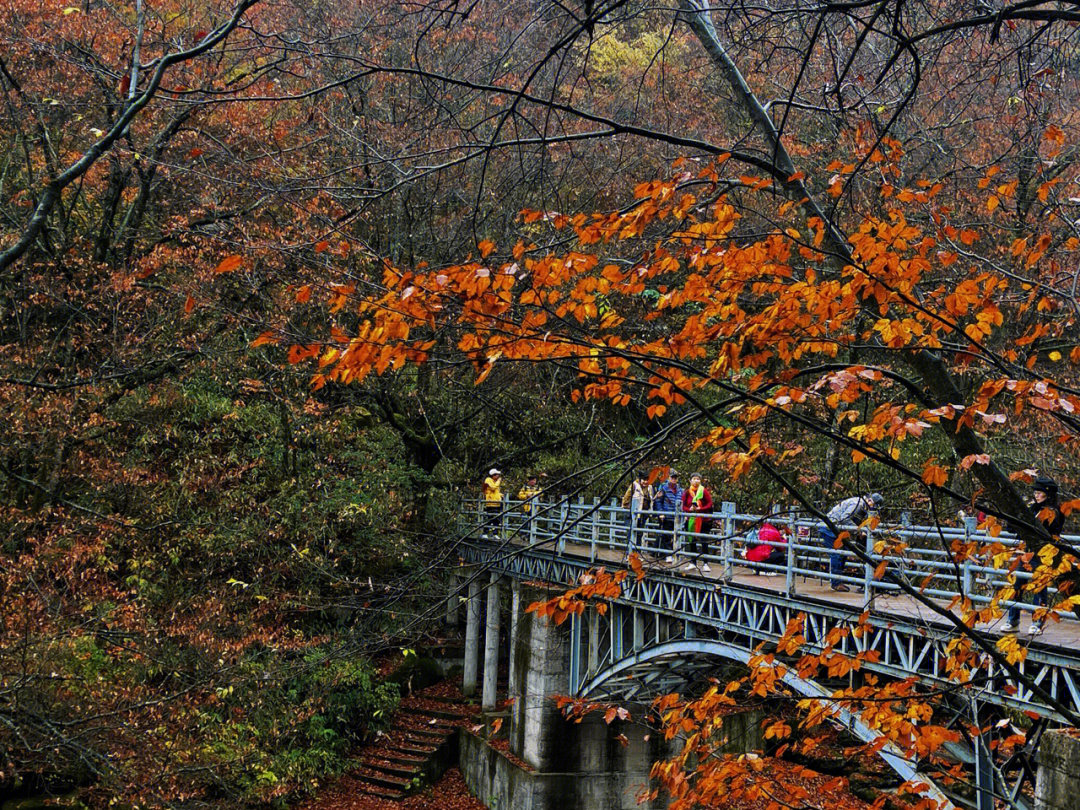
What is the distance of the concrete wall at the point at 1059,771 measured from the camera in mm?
7484

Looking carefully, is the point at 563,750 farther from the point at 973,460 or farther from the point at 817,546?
the point at 973,460

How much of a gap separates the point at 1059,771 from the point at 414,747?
1907 centimetres

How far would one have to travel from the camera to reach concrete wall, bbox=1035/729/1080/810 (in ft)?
24.6

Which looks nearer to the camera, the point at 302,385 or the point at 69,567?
the point at 69,567

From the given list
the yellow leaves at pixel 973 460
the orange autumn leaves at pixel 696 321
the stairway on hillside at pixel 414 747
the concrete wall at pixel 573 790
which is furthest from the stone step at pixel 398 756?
the yellow leaves at pixel 973 460

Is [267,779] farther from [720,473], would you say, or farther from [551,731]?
[720,473]

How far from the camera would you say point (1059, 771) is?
7.64 metres

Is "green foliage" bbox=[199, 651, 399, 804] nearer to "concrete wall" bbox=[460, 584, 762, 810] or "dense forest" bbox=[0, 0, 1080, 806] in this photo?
"dense forest" bbox=[0, 0, 1080, 806]

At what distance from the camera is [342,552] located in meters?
23.0

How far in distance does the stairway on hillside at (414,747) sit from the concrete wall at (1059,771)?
16.7 metres

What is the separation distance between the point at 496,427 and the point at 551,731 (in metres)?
11.1

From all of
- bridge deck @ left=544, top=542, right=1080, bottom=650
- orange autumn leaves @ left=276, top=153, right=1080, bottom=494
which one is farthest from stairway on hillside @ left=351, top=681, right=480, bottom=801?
orange autumn leaves @ left=276, top=153, right=1080, bottom=494

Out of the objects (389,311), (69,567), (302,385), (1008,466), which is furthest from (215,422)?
(389,311)

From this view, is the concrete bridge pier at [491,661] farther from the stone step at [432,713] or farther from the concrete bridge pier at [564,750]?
the concrete bridge pier at [564,750]
